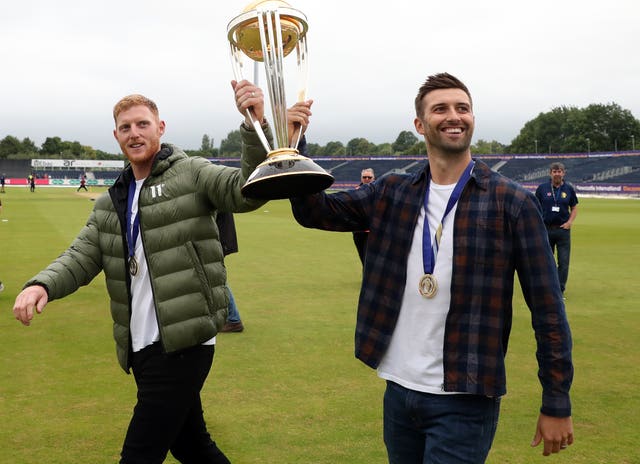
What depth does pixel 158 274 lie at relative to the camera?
9.25 feet

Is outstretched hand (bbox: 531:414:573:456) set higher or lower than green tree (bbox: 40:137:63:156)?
lower

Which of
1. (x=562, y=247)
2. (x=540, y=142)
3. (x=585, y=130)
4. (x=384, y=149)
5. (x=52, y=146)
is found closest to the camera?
(x=562, y=247)

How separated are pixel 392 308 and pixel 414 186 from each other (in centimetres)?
51

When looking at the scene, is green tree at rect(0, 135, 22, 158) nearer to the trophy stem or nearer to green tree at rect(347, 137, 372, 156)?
green tree at rect(347, 137, 372, 156)

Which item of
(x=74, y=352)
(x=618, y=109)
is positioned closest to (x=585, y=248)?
(x=74, y=352)

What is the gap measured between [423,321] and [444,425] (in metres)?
0.39

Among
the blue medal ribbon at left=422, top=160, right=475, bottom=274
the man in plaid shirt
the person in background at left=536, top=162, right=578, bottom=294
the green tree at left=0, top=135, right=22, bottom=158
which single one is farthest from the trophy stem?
the green tree at left=0, top=135, right=22, bottom=158

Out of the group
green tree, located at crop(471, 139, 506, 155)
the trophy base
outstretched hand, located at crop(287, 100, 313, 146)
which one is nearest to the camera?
the trophy base

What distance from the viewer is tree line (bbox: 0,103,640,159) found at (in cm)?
11181

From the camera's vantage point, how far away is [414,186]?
262cm

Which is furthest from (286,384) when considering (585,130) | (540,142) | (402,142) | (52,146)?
(402,142)

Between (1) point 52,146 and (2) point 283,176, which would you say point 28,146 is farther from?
(2) point 283,176

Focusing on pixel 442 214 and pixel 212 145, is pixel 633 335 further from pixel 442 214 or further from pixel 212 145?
pixel 212 145

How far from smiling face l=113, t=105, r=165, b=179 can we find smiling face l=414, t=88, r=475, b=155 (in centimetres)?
127
